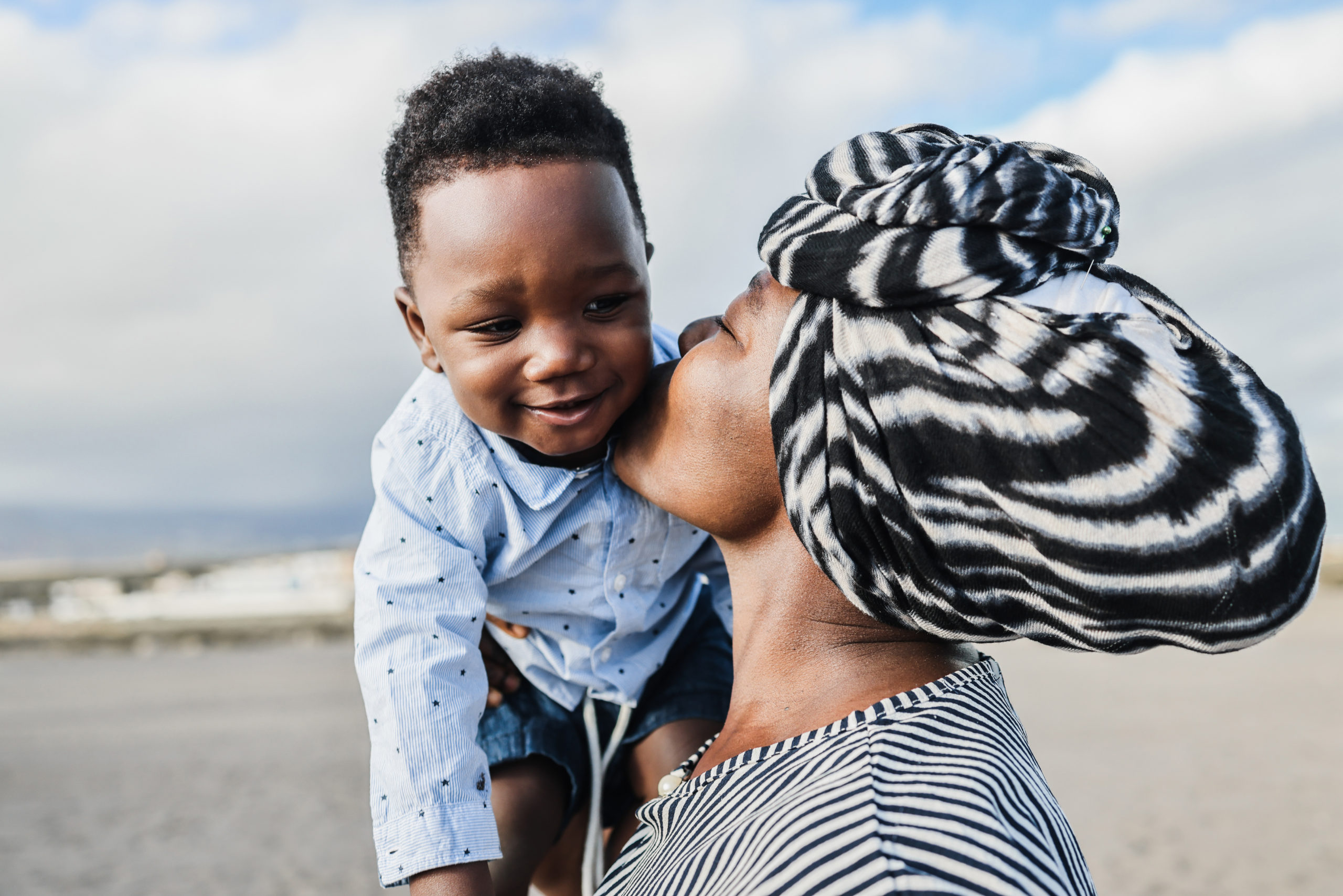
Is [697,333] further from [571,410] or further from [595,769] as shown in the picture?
[595,769]

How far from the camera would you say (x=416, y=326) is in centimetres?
192

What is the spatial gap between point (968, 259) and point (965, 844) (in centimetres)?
60

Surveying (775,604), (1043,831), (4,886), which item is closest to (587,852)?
(775,604)

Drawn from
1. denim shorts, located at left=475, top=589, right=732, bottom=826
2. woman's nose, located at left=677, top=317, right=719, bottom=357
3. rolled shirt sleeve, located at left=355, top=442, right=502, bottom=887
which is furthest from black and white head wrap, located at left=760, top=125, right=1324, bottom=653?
denim shorts, located at left=475, top=589, right=732, bottom=826

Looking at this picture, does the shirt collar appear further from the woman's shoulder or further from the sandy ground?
the sandy ground

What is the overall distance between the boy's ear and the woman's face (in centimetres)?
55

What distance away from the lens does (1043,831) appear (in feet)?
3.47

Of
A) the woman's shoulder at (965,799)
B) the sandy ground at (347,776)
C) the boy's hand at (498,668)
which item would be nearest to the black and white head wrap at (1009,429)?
the woman's shoulder at (965,799)

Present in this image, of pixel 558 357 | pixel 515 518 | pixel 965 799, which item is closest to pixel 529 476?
pixel 515 518

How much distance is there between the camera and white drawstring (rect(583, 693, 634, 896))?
196cm

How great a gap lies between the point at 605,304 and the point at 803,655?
657 mm

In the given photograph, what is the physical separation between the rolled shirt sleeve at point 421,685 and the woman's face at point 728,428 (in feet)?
1.37

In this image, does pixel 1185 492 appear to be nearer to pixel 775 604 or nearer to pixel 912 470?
pixel 912 470

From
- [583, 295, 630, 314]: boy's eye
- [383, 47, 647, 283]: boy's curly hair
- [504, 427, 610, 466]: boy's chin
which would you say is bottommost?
[504, 427, 610, 466]: boy's chin
